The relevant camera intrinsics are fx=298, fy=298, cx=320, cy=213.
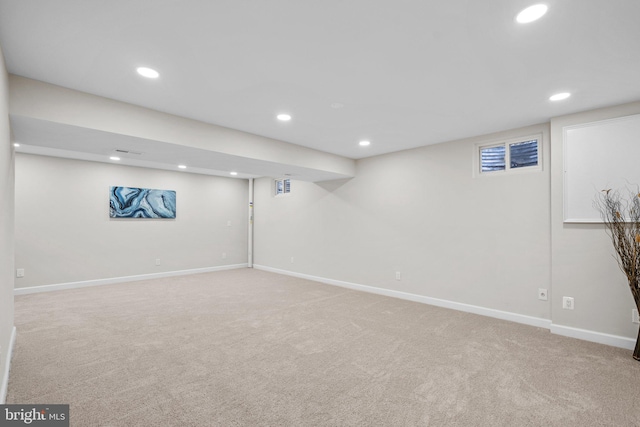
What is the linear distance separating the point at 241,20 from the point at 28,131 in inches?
106

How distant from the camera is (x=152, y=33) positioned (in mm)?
1917

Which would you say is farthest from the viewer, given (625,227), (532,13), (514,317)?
(514,317)

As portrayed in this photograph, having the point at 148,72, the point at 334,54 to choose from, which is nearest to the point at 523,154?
the point at 334,54

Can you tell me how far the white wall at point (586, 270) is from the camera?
120 inches

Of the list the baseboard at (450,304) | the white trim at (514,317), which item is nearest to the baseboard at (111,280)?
the baseboard at (450,304)

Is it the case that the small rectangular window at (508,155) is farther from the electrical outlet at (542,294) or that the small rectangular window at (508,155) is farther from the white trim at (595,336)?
the white trim at (595,336)

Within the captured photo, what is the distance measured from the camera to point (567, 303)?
333 cm

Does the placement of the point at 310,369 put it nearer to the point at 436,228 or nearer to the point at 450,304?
the point at 450,304

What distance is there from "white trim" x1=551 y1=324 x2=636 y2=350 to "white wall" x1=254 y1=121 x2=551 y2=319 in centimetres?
26

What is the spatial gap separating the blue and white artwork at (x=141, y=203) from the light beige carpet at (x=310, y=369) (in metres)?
2.31

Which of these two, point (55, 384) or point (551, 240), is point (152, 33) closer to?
point (55, 384)

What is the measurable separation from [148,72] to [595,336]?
502 cm

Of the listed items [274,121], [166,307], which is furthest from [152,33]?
[166,307]

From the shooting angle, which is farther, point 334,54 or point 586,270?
point 586,270
